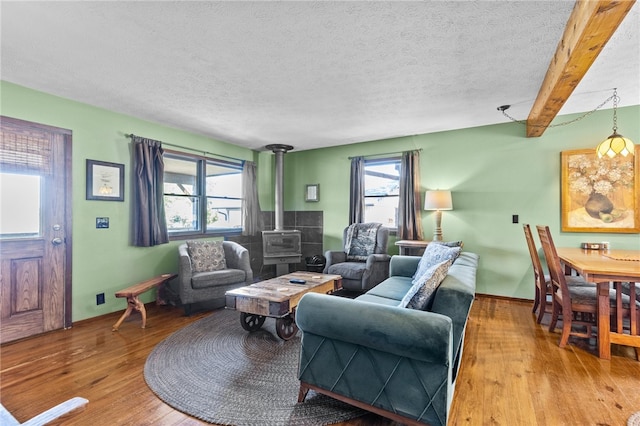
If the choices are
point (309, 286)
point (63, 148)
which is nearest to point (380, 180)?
point (309, 286)

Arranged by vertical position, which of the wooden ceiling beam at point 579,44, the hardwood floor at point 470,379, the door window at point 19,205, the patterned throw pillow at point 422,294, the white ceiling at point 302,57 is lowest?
the hardwood floor at point 470,379

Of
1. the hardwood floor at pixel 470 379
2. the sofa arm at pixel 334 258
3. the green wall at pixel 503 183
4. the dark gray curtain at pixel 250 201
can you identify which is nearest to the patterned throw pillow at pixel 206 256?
the hardwood floor at pixel 470 379

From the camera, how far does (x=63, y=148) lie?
3107mm

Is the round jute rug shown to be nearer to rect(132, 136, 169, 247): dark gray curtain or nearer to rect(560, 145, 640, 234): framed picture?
rect(132, 136, 169, 247): dark gray curtain

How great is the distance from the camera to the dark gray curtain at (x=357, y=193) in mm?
4996

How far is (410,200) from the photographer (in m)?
A: 4.56

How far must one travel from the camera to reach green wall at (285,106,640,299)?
3684 millimetres

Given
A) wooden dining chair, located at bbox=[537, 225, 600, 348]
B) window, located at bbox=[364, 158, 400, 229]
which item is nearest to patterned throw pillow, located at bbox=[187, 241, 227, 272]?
window, located at bbox=[364, 158, 400, 229]

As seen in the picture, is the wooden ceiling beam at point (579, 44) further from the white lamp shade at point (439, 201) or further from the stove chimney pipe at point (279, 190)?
the stove chimney pipe at point (279, 190)

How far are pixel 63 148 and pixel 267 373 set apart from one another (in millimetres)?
3097

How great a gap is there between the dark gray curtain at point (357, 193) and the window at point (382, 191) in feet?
0.48

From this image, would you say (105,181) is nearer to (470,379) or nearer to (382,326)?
(382,326)

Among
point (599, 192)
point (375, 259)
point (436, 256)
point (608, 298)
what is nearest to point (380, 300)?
point (436, 256)

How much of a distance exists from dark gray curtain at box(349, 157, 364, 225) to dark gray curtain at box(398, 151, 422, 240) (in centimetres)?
67
